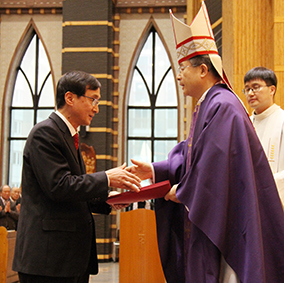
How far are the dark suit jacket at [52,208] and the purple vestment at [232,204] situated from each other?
1.90ft

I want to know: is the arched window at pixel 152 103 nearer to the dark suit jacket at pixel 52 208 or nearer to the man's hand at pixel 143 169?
the man's hand at pixel 143 169

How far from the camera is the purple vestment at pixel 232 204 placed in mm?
1974

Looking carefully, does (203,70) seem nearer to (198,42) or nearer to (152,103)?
(198,42)

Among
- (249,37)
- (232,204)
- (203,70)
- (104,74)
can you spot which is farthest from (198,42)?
(104,74)

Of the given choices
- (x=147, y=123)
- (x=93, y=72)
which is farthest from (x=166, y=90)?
(x=93, y=72)

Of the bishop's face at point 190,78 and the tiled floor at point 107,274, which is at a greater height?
the bishop's face at point 190,78

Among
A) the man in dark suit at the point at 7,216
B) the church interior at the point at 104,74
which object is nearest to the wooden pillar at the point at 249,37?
the church interior at the point at 104,74

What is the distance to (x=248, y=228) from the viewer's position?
77.2 inches

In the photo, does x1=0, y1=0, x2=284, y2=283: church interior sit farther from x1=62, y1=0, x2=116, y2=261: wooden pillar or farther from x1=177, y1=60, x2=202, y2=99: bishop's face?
x1=177, y1=60, x2=202, y2=99: bishop's face

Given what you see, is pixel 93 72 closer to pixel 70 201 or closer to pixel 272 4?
pixel 272 4

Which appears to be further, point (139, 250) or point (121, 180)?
point (139, 250)

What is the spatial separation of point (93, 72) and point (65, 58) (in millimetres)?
800

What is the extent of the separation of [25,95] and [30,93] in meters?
0.15

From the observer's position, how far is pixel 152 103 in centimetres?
1114
